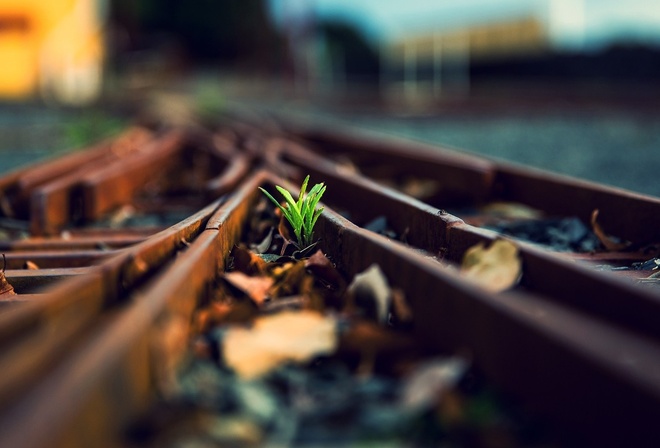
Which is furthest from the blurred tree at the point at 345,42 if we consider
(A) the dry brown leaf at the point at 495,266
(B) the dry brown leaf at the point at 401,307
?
(B) the dry brown leaf at the point at 401,307

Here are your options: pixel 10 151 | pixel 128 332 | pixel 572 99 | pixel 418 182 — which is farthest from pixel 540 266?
pixel 572 99

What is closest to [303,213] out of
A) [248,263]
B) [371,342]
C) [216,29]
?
[248,263]

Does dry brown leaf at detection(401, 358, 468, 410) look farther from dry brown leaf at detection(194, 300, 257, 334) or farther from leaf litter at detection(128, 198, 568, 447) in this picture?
dry brown leaf at detection(194, 300, 257, 334)

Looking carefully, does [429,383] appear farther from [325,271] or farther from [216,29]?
[216,29]

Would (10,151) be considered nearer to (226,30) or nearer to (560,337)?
(560,337)

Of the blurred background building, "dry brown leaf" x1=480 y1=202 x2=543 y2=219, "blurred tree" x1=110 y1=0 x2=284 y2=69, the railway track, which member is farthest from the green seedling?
"blurred tree" x1=110 y1=0 x2=284 y2=69
